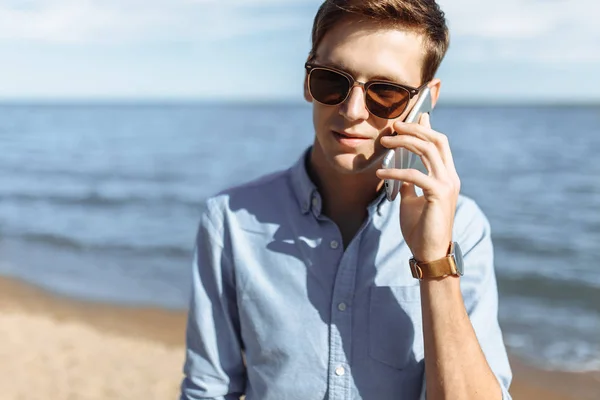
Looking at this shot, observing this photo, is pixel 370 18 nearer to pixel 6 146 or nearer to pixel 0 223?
pixel 0 223

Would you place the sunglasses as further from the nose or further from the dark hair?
the dark hair

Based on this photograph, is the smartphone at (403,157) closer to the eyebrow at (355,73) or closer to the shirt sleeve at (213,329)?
the eyebrow at (355,73)

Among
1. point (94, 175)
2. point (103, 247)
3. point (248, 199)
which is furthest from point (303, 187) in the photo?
point (94, 175)

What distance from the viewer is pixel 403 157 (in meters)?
2.20

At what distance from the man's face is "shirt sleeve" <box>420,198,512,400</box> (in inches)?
14.3

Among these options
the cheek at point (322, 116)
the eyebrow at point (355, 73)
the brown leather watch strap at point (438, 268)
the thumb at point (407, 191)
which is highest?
the eyebrow at point (355, 73)

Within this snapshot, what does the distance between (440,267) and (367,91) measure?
59 centimetres

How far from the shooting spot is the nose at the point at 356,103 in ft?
7.05

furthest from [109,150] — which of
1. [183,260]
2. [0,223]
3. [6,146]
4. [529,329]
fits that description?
[529,329]

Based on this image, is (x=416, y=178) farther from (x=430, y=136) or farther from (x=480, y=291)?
(x=480, y=291)

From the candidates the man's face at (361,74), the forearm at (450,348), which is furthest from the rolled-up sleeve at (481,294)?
the man's face at (361,74)

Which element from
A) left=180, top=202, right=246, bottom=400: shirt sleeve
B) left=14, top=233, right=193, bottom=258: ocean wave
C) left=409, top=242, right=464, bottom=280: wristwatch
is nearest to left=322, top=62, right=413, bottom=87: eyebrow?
left=409, top=242, right=464, bottom=280: wristwatch

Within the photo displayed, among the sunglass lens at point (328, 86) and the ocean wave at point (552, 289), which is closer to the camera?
the sunglass lens at point (328, 86)

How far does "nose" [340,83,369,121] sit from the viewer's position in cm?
215
